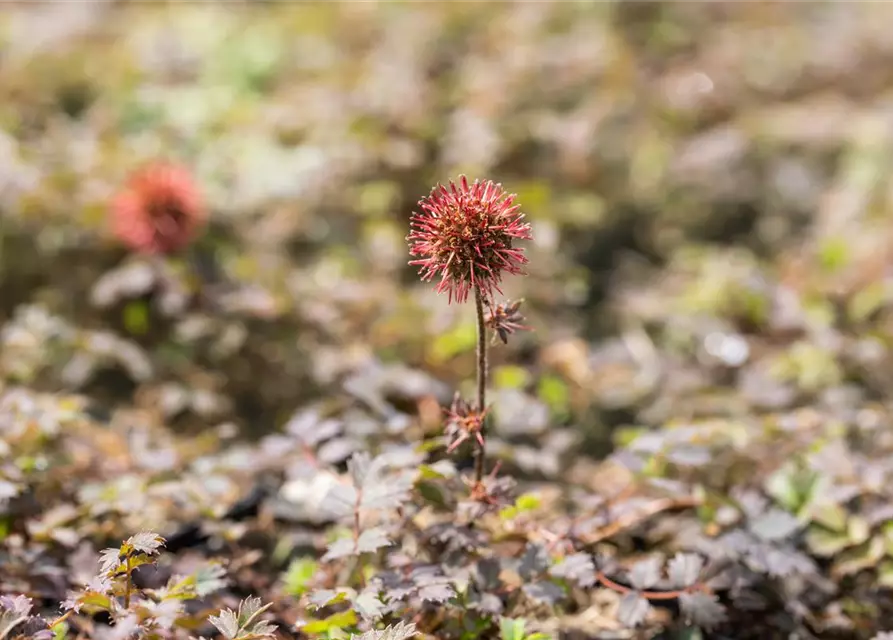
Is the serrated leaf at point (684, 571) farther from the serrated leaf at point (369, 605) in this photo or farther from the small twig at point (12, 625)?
the small twig at point (12, 625)

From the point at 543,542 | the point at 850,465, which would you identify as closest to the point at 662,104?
the point at 850,465

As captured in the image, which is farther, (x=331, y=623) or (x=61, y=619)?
(x=331, y=623)

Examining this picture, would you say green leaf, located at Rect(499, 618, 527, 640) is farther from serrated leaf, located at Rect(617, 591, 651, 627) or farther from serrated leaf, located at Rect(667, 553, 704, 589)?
serrated leaf, located at Rect(667, 553, 704, 589)

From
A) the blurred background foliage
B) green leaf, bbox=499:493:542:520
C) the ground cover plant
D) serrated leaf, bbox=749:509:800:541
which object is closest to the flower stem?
the ground cover plant

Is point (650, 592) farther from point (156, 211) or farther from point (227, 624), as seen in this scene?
point (156, 211)

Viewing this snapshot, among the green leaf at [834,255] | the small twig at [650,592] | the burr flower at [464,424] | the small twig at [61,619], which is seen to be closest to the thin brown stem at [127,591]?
the small twig at [61,619]

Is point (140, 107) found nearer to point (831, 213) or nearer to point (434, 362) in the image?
point (434, 362)

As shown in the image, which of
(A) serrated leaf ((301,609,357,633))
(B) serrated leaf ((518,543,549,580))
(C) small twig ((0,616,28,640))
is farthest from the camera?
(B) serrated leaf ((518,543,549,580))

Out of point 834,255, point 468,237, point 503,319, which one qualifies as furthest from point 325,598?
point 834,255
